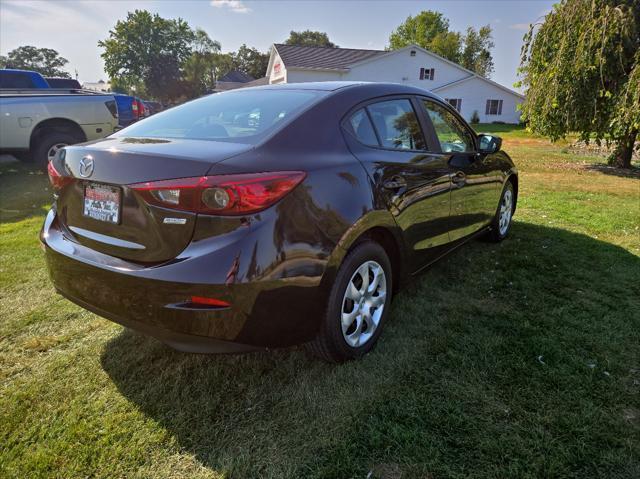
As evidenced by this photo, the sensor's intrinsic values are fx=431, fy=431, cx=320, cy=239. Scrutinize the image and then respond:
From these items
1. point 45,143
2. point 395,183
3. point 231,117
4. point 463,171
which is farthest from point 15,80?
point 395,183

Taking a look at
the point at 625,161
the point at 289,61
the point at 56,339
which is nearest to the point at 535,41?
the point at 625,161

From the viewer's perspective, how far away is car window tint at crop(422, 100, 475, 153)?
3.37m

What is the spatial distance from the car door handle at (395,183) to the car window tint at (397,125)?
0.23m

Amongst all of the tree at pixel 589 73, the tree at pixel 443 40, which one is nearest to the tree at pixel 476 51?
the tree at pixel 443 40

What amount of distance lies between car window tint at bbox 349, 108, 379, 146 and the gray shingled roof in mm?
29882

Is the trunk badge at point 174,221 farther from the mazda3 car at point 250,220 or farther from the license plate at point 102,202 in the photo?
the license plate at point 102,202

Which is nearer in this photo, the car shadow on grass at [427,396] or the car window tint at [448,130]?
the car shadow on grass at [427,396]

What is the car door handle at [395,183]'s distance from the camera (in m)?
2.55

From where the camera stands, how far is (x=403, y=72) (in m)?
33.9

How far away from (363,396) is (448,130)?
2.35 meters

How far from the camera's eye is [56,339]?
2859 millimetres

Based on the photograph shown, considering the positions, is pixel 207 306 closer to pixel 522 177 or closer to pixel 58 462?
pixel 58 462

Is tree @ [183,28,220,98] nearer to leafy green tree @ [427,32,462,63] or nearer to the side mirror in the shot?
leafy green tree @ [427,32,462,63]

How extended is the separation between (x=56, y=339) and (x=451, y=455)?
8.31 feet
